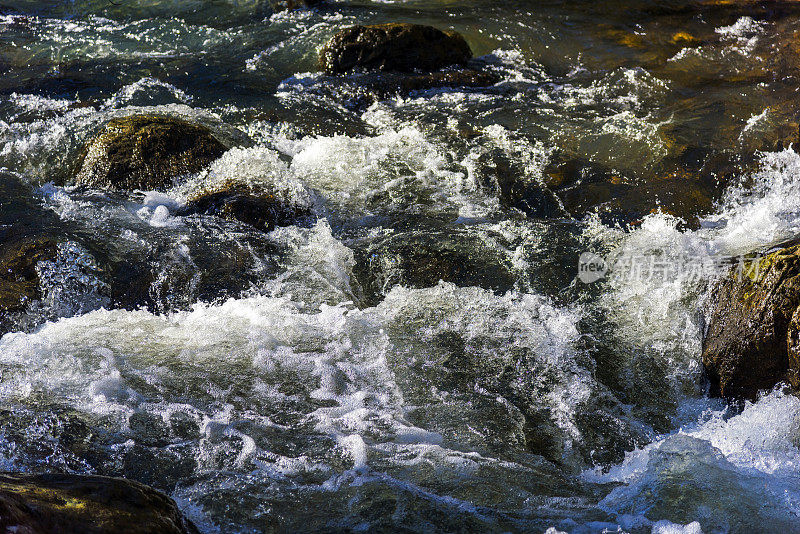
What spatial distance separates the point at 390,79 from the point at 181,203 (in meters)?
3.19

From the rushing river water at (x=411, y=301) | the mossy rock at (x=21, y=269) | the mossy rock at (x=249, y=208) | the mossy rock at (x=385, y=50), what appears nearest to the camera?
the rushing river water at (x=411, y=301)

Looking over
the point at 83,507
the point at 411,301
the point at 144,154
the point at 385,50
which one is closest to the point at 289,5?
the point at 385,50

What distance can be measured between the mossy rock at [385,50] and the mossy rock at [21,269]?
Answer: 4.23m

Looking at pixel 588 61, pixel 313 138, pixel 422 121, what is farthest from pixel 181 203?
pixel 588 61

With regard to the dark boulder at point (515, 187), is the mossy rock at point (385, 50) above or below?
above

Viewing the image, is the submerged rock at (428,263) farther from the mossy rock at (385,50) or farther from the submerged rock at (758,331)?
the mossy rock at (385,50)

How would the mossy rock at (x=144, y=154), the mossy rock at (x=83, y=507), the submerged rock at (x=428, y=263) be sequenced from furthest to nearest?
the mossy rock at (x=144, y=154), the submerged rock at (x=428, y=263), the mossy rock at (x=83, y=507)

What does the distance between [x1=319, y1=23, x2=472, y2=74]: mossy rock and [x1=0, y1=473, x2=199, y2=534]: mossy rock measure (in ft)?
20.0

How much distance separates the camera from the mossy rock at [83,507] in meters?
2.25

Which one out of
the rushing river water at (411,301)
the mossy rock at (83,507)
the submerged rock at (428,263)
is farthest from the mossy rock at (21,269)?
the submerged rock at (428,263)

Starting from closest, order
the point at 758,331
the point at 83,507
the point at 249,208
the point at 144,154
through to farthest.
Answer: the point at 83,507 < the point at 758,331 < the point at 249,208 < the point at 144,154

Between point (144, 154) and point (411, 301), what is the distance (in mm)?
2954

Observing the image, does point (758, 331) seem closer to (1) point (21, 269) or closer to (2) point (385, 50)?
(1) point (21, 269)

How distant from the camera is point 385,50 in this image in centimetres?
772
